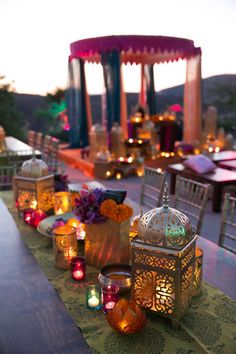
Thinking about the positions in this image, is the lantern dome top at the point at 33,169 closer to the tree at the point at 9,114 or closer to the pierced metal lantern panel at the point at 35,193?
the pierced metal lantern panel at the point at 35,193

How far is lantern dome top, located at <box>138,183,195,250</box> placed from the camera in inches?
53.2

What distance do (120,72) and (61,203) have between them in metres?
5.95

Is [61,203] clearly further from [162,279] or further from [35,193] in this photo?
[162,279]

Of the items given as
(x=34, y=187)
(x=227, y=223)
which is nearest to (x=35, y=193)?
(x=34, y=187)

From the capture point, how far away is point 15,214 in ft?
8.53

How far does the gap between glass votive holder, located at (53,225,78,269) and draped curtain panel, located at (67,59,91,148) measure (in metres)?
7.96

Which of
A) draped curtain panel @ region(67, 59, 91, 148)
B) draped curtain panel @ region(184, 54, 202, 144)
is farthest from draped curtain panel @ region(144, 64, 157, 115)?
draped curtain panel @ region(67, 59, 91, 148)

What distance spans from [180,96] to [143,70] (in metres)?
11.2

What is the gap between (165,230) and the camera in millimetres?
1352

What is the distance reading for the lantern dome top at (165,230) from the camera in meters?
1.35

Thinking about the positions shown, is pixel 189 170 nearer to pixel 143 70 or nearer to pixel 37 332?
pixel 37 332

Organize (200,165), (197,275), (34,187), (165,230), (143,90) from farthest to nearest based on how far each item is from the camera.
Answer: (143,90)
(200,165)
(34,187)
(197,275)
(165,230)

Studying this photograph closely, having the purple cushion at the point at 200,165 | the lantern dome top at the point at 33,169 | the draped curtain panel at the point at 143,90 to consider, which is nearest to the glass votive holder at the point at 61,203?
the lantern dome top at the point at 33,169

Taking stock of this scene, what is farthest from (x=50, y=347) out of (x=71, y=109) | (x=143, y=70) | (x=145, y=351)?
(x=143, y=70)
